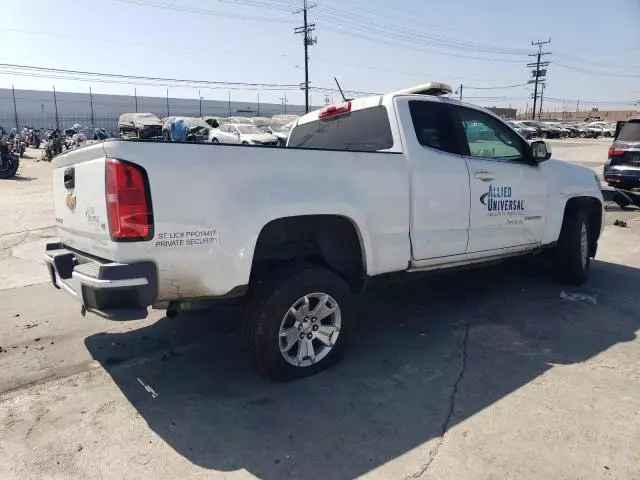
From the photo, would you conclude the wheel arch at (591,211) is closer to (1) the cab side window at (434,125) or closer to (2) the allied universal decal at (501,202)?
(2) the allied universal decal at (501,202)

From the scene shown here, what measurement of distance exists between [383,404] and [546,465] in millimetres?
998

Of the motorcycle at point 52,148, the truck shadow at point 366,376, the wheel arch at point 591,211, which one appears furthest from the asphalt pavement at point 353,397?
the motorcycle at point 52,148

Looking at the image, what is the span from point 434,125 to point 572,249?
2423mm

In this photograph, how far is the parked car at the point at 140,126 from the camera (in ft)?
117

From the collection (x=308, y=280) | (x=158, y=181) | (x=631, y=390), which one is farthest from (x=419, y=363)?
(x=158, y=181)

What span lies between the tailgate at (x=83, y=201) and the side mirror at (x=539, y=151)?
13.1 ft

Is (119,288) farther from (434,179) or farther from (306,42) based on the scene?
(306,42)

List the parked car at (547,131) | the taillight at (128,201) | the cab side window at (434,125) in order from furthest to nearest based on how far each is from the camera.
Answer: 1. the parked car at (547,131)
2. the cab side window at (434,125)
3. the taillight at (128,201)

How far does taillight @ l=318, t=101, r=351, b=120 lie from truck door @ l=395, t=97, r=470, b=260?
632 mm

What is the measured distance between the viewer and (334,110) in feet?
15.8

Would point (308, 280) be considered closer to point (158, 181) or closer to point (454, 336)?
point (158, 181)

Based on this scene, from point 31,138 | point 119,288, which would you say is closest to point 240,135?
point 31,138

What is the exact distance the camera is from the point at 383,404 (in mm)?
3260

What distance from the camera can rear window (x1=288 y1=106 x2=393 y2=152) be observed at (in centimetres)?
426
